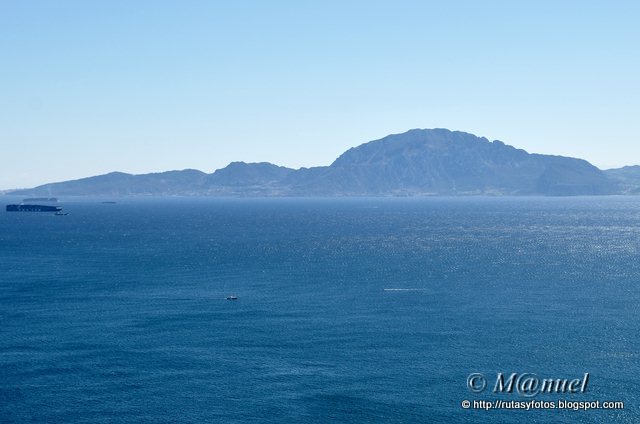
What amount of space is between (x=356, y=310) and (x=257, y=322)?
74.8 ft

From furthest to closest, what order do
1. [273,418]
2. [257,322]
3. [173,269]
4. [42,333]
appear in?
1. [173,269]
2. [257,322]
3. [42,333]
4. [273,418]

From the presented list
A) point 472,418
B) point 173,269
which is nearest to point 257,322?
point 472,418

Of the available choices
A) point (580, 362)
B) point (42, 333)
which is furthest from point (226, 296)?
point (580, 362)

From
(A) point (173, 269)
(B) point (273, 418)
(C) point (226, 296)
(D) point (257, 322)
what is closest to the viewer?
(B) point (273, 418)

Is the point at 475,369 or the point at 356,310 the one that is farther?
the point at 356,310

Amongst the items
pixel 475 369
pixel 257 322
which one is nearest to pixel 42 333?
pixel 257 322

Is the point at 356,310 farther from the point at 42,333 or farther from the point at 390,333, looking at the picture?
the point at 42,333

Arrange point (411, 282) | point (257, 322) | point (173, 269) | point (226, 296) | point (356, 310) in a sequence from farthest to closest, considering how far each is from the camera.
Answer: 1. point (173, 269)
2. point (411, 282)
3. point (226, 296)
4. point (356, 310)
5. point (257, 322)

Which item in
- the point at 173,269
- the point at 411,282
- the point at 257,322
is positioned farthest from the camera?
the point at 173,269

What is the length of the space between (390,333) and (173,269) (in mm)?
95448

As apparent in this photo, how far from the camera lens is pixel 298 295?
152875 millimetres

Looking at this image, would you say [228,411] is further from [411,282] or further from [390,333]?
[411,282]

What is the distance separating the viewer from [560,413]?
8394 cm

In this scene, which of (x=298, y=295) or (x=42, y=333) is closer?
(x=42, y=333)
